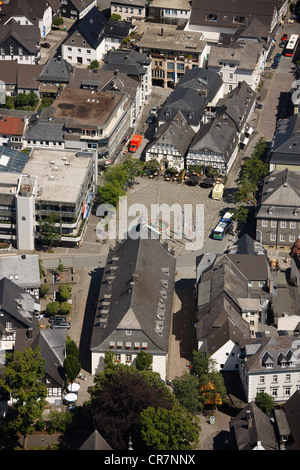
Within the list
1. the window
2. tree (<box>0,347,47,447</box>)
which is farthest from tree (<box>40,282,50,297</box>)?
the window

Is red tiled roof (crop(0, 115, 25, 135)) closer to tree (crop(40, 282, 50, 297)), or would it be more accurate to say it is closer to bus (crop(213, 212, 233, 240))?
tree (crop(40, 282, 50, 297))

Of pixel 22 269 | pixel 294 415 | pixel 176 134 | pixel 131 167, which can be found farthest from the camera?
pixel 176 134

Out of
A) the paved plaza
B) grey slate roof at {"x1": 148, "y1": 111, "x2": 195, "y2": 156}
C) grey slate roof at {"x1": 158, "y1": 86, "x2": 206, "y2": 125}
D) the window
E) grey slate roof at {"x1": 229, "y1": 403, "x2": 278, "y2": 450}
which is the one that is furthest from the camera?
grey slate roof at {"x1": 158, "y1": 86, "x2": 206, "y2": 125}

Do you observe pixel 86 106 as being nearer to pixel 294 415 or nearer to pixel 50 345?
pixel 50 345

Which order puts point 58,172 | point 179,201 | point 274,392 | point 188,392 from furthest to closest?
1. point 179,201
2. point 58,172
3. point 274,392
4. point 188,392

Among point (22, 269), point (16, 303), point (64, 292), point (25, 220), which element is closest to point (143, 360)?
point (16, 303)

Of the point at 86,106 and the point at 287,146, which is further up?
the point at 86,106

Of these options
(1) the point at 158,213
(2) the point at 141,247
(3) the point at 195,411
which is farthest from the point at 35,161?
(3) the point at 195,411
